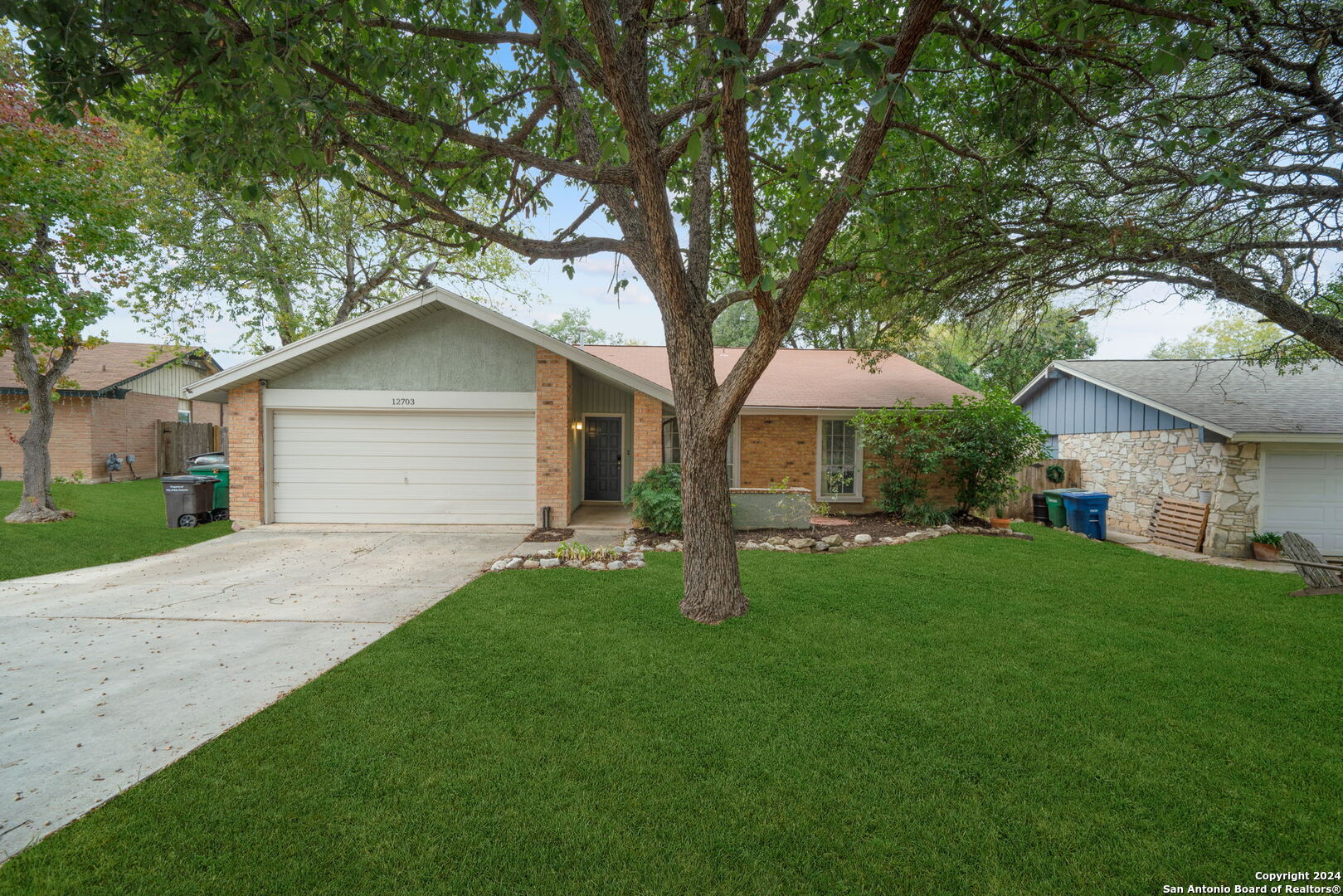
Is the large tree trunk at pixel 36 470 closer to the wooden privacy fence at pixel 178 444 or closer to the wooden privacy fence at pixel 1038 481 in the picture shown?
the wooden privacy fence at pixel 178 444

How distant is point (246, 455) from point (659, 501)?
744cm

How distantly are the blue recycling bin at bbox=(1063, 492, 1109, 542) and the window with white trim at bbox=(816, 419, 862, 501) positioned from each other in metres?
4.06

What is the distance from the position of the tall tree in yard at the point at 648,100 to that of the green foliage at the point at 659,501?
384 centimetres

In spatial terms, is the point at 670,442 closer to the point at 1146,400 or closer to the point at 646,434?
the point at 646,434

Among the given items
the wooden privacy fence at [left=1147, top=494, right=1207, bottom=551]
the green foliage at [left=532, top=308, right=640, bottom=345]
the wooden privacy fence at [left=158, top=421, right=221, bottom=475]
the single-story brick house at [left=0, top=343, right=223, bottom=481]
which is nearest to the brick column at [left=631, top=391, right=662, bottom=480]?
the wooden privacy fence at [left=1147, top=494, right=1207, bottom=551]

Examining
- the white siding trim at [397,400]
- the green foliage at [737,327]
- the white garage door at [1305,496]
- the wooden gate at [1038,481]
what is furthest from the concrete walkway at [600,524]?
the green foliage at [737,327]

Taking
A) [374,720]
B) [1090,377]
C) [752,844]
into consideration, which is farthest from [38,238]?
[1090,377]

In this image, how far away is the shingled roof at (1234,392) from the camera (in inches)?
372

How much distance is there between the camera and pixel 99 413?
57.5ft

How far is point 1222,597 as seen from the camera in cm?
652

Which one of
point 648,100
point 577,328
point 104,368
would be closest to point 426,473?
point 648,100

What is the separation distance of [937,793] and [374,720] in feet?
10.5

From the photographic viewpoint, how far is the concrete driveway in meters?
3.02

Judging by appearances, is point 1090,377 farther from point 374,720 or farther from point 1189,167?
point 374,720
